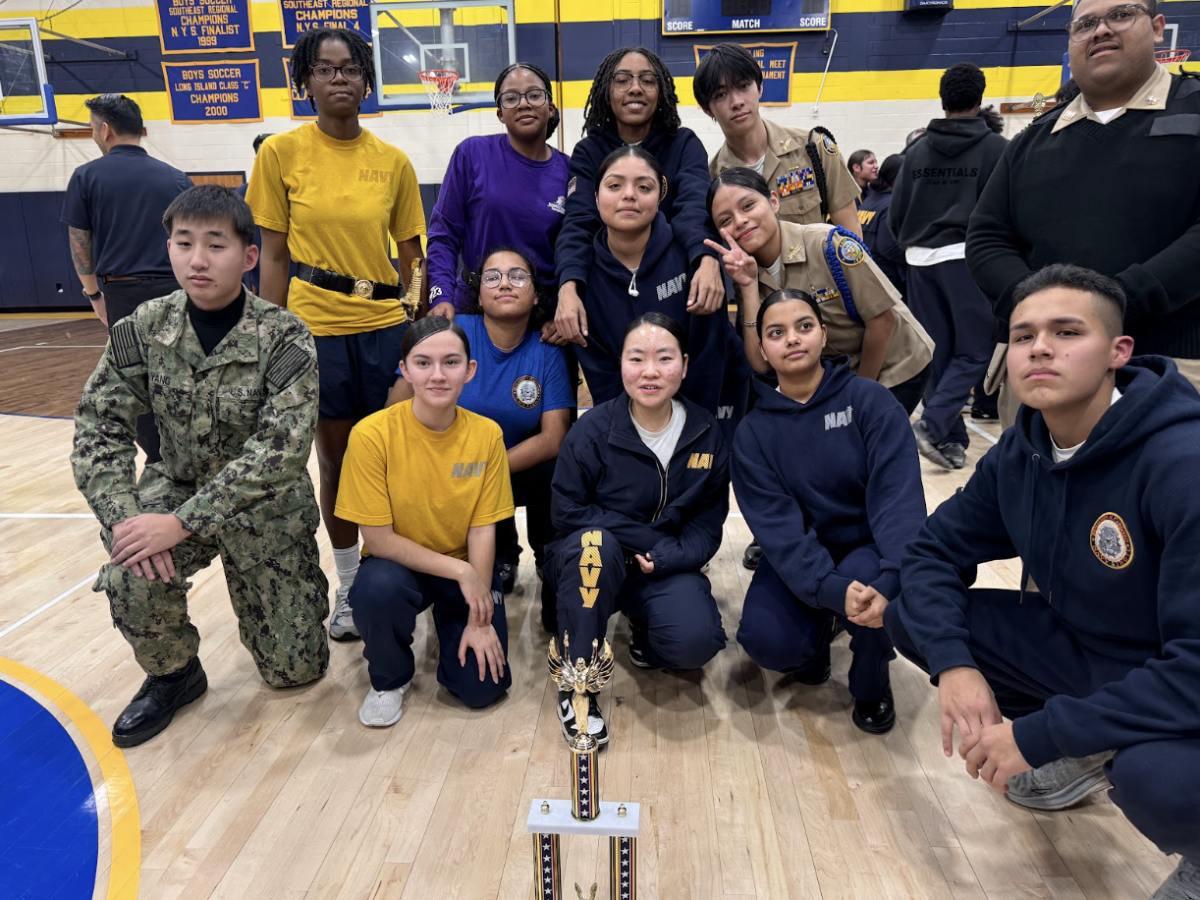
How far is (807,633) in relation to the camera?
2232mm

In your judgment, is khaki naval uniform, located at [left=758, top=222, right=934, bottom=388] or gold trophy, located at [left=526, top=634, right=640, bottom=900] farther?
khaki naval uniform, located at [left=758, top=222, right=934, bottom=388]

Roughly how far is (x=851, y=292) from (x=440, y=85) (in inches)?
285

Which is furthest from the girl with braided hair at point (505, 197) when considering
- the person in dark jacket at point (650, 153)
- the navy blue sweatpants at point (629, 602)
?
the navy blue sweatpants at point (629, 602)

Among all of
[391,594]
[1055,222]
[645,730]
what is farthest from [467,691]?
[1055,222]

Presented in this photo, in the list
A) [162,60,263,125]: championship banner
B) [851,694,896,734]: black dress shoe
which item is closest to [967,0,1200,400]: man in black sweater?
[851,694,896,734]: black dress shoe

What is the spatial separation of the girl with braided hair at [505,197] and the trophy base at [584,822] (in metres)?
1.82

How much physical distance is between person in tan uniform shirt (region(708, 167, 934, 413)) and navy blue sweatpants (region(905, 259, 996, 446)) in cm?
215

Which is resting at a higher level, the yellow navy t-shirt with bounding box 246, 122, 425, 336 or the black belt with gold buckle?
the yellow navy t-shirt with bounding box 246, 122, 425, 336

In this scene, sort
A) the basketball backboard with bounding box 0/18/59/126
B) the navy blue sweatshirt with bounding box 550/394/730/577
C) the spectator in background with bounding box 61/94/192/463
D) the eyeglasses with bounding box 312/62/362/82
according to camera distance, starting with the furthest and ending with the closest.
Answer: the basketball backboard with bounding box 0/18/59/126 < the spectator in background with bounding box 61/94/192/463 < the eyeglasses with bounding box 312/62/362/82 < the navy blue sweatshirt with bounding box 550/394/730/577

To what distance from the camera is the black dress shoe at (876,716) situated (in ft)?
7.14

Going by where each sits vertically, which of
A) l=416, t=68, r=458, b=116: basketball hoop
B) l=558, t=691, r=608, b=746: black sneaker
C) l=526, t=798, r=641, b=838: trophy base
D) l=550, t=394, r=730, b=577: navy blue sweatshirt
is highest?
l=416, t=68, r=458, b=116: basketball hoop

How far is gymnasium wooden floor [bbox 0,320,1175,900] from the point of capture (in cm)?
169

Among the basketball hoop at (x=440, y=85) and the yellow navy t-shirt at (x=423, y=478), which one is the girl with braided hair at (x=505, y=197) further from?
the basketball hoop at (x=440, y=85)

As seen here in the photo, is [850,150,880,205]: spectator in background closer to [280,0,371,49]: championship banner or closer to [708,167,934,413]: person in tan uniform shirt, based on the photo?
[708,167,934,413]: person in tan uniform shirt
